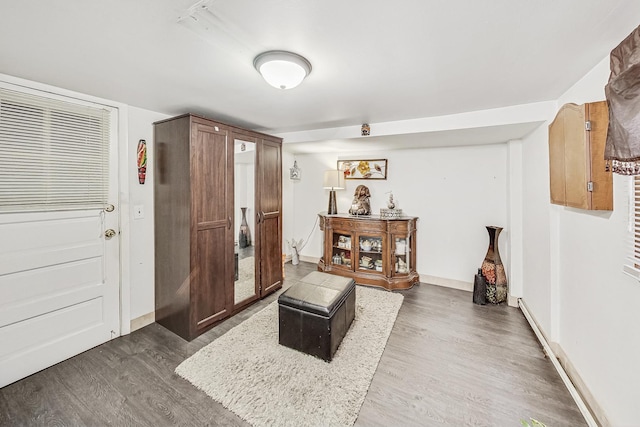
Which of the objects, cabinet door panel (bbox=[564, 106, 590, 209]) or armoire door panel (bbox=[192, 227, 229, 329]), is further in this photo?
armoire door panel (bbox=[192, 227, 229, 329])

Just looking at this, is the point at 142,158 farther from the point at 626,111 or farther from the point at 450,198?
the point at 450,198

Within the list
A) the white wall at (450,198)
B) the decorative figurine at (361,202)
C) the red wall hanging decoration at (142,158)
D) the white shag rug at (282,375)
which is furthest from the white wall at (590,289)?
the red wall hanging decoration at (142,158)

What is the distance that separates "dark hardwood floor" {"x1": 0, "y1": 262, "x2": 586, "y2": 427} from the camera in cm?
160

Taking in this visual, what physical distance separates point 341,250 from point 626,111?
339cm

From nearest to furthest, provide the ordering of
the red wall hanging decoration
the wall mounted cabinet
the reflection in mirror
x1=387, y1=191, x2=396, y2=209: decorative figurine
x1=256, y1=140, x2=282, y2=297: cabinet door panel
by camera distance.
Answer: the wall mounted cabinet, the red wall hanging decoration, the reflection in mirror, x1=256, y1=140, x2=282, y2=297: cabinet door panel, x1=387, y1=191, x2=396, y2=209: decorative figurine

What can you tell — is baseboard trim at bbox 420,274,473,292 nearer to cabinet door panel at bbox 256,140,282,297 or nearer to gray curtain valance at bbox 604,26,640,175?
cabinet door panel at bbox 256,140,282,297

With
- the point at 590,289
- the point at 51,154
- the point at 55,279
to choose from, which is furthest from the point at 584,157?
the point at 55,279

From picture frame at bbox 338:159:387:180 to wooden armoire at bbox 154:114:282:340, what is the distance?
1.94 metres

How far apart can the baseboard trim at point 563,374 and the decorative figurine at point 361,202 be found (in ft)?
7.62

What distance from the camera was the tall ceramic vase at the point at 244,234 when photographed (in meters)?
2.90

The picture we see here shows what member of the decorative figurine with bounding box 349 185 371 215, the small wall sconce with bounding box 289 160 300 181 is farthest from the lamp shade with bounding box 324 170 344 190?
the small wall sconce with bounding box 289 160 300 181

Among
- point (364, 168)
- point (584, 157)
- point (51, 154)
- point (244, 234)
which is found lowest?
point (244, 234)

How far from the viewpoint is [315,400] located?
1709 millimetres

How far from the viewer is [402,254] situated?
148 inches
